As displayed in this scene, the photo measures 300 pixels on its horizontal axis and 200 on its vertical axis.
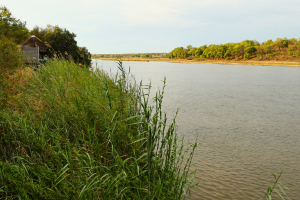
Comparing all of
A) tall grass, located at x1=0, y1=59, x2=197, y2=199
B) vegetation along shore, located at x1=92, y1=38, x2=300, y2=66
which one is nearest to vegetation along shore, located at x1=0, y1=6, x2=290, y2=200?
tall grass, located at x1=0, y1=59, x2=197, y2=199

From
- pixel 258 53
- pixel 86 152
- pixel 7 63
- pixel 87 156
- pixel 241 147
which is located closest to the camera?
pixel 86 152

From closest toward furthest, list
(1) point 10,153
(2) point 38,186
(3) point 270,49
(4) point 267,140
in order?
1. (2) point 38,186
2. (1) point 10,153
3. (4) point 267,140
4. (3) point 270,49

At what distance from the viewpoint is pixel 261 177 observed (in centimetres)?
561

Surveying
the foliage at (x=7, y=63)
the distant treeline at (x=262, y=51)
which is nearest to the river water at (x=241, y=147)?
the foliage at (x=7, y=63)

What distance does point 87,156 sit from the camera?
354 centimetres

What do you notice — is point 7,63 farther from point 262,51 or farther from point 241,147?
point 262,51

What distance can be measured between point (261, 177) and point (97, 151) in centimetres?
418

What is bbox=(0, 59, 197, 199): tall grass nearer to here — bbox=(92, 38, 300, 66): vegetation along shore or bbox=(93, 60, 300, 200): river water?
bbox=(93, 60, 300, 200): river water

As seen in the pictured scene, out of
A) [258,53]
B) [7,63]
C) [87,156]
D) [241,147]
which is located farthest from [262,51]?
[87,156]

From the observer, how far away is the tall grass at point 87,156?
9.43 ft

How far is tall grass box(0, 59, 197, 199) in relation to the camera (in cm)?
287

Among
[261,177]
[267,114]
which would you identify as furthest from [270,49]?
[261,177]

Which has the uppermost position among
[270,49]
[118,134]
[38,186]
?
[270,49]

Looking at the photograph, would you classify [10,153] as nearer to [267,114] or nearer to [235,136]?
[235,136]
